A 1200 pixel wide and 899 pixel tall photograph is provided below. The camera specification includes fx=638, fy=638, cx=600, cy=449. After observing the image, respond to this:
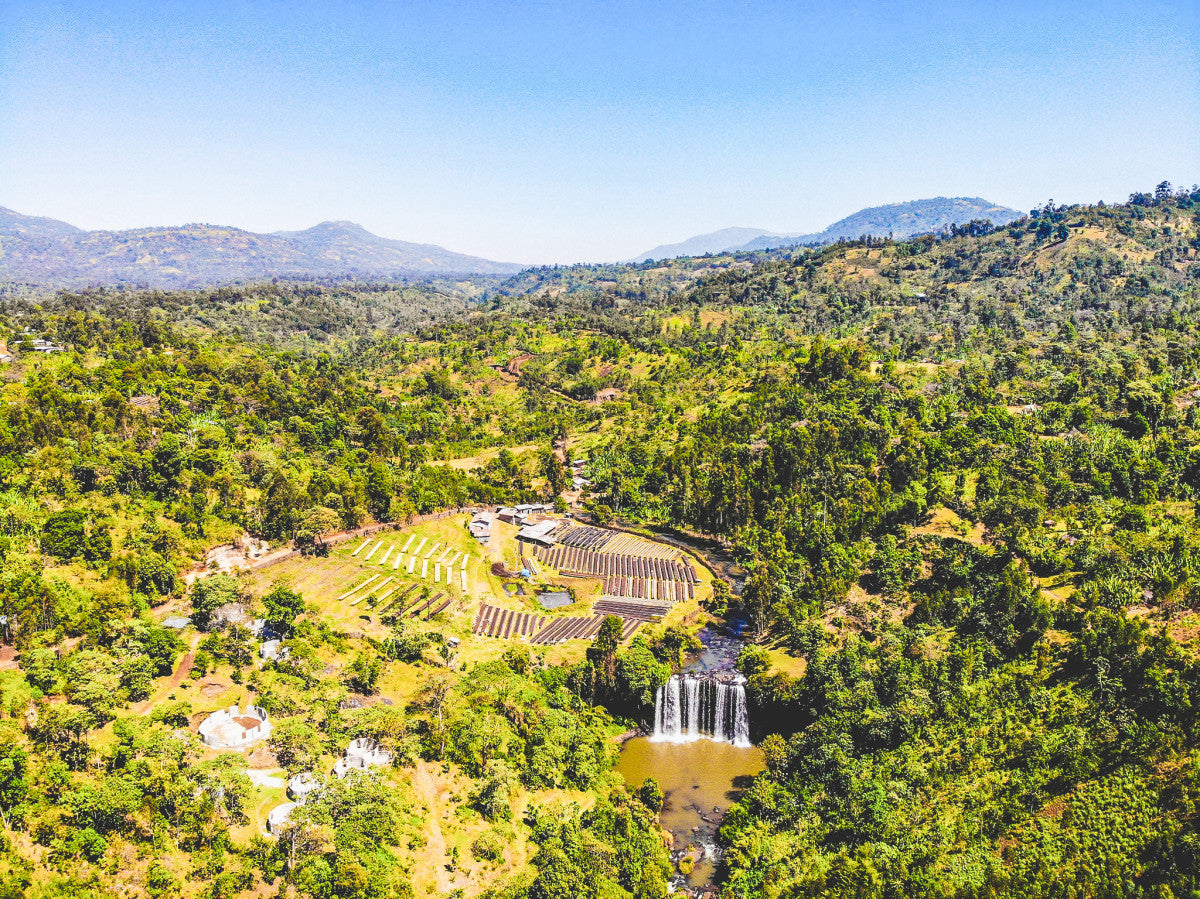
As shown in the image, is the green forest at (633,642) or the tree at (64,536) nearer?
the green forest at (633,642)

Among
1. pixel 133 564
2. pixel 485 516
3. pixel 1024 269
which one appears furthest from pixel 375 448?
pixel 1024 269

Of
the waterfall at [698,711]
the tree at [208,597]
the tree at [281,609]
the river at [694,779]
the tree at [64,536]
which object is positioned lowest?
the river at [694,779]

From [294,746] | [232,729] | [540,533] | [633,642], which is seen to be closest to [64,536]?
[232,729]

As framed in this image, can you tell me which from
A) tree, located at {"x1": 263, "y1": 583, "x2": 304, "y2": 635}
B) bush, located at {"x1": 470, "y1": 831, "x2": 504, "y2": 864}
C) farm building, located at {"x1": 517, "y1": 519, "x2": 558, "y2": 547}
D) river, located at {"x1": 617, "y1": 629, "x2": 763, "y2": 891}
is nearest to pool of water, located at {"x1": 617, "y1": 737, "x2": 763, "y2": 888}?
river, located at {"x1": 617, "y1": 629, "x2": 763, "y2": 891}

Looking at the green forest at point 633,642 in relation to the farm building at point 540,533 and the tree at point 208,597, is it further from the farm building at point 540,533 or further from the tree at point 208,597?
the farm building at point 540,533

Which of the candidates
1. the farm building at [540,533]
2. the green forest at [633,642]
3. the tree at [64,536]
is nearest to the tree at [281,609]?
the green forest at [633,642]

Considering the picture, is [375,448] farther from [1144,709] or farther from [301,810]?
[1144,709]

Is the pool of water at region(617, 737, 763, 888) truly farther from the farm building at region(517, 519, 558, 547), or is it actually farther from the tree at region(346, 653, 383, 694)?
the farm building at region(517, 519, 558, 547)
